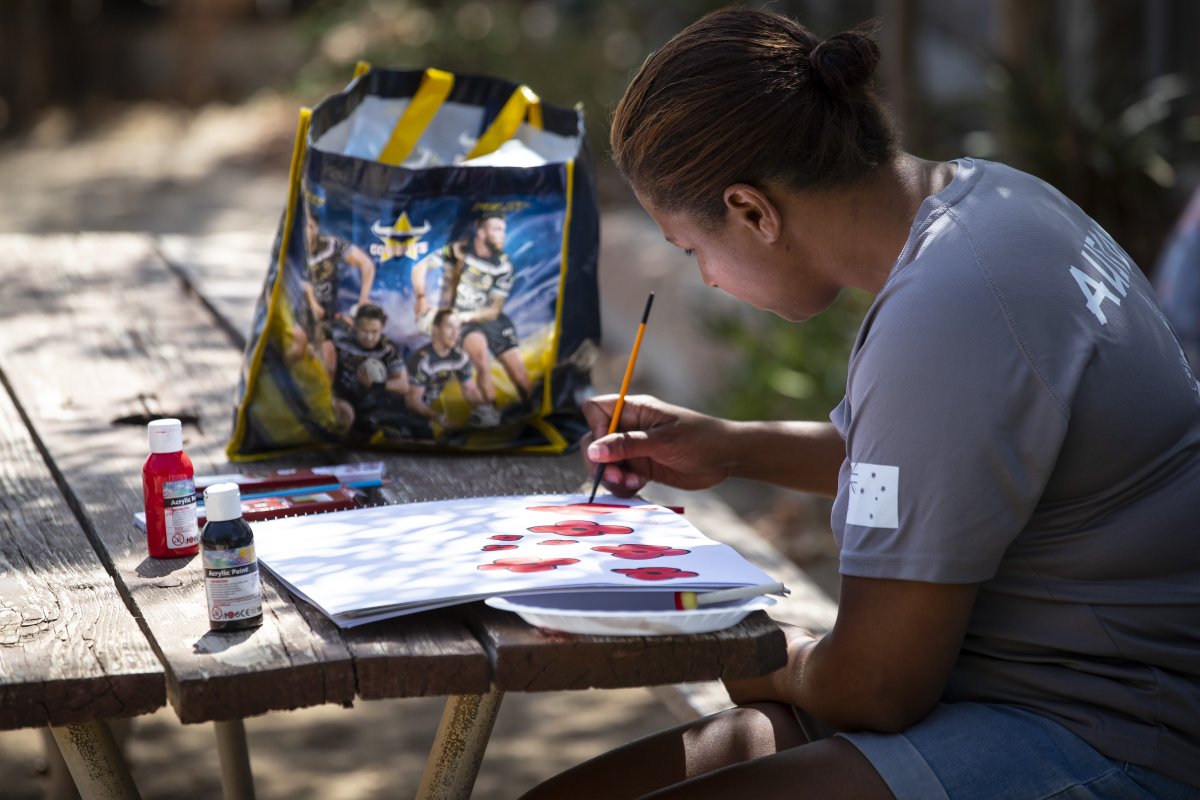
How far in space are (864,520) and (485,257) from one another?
92cm

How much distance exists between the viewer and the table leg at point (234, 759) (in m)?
2.34

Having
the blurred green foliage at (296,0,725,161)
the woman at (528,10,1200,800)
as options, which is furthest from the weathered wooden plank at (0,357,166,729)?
the blurred green foliage at (296,0,725,161)

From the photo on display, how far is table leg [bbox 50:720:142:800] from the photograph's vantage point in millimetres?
1635

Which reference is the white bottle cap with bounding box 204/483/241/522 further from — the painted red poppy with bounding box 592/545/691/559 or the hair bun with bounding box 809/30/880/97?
the hair bun with bounding box 809/30/880/97

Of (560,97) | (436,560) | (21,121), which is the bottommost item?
A: (21,121)

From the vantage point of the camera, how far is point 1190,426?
174 cm

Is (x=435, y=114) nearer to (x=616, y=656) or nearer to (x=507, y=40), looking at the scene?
(x=616, y=656)

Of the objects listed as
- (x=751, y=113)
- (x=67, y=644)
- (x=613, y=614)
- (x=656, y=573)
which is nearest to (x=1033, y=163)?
(x=751, y=113)

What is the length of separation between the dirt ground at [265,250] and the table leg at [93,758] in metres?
1.65

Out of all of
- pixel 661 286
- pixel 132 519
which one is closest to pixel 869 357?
pixel 132 519

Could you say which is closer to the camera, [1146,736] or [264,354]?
[1146,736]

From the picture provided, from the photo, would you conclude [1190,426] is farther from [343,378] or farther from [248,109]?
[248,109]

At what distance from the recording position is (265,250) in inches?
155

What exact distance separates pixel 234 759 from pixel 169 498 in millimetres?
714
